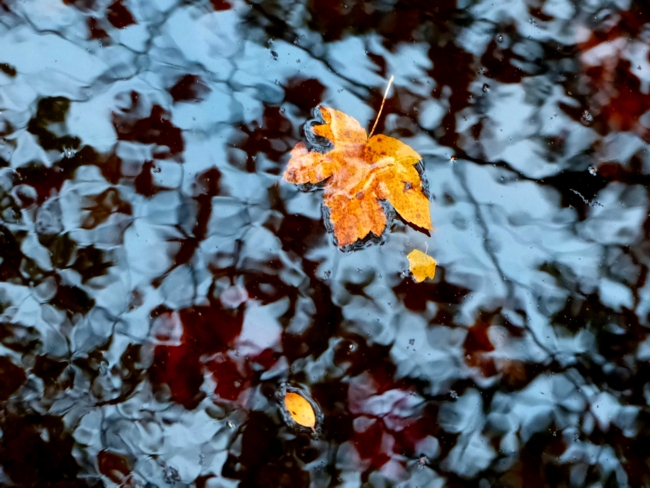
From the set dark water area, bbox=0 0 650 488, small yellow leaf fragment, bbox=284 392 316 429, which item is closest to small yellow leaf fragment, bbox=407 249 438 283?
dark water area, bbox=0 0 650 488

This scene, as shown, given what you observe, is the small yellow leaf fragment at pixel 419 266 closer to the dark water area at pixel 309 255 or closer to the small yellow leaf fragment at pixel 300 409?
the dark water area at pixel 309 255

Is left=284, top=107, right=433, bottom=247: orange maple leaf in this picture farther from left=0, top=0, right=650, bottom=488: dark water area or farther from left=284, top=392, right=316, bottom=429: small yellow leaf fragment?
left=284, top=392, right=316, bottom=429: small yellow leaf fragment

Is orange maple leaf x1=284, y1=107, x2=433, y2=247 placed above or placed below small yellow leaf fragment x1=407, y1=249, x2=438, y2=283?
above

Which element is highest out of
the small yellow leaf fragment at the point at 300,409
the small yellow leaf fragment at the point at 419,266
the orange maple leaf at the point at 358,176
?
the orange maple leaf at the point at 358,176

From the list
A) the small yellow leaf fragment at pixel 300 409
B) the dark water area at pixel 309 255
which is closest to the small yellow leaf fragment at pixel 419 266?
the dark water area at pixel 309 255

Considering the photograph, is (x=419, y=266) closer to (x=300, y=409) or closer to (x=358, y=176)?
(x=358, y=176)

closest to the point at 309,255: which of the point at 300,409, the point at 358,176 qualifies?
the point at 358,176
